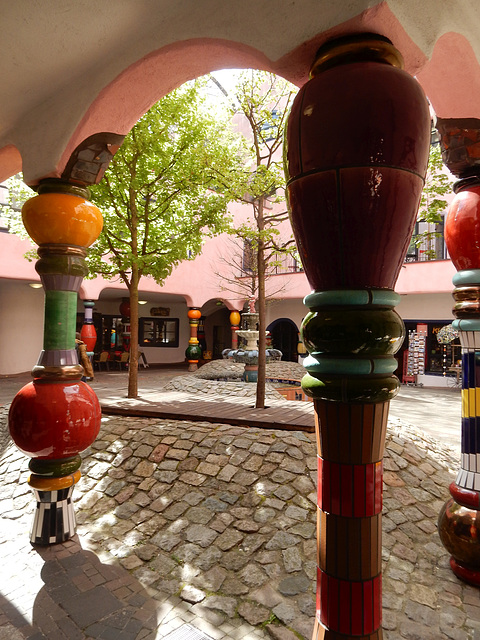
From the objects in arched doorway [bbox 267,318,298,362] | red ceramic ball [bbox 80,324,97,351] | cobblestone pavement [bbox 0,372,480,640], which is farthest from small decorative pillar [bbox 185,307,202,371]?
cobblestone pavement [bbox 0,372,480,640]

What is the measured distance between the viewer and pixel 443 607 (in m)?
2.46

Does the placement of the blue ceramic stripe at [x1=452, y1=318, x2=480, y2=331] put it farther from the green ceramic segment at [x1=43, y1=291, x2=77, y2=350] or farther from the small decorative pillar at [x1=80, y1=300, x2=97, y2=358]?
the small decorative pillar at [x1=80, y1=300, x2=97, y2=358]

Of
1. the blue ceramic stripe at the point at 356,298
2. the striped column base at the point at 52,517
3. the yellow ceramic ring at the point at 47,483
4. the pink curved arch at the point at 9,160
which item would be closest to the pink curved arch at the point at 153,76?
the pink curved arch at the point at 9,160

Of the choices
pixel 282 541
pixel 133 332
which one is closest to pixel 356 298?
pixel 282 541

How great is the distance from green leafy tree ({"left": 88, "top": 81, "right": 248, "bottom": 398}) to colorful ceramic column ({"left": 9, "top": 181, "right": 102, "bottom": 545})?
365 cm

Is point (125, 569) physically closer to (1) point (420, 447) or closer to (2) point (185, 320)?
(1) point (420, 447)

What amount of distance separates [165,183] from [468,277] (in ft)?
18.4

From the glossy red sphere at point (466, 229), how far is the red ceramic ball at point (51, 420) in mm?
2410

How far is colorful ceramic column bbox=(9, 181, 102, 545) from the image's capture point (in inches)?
102

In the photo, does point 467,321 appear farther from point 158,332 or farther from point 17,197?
point 158,332

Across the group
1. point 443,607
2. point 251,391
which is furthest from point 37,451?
point 251,391

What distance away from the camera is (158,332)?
18.9 metres

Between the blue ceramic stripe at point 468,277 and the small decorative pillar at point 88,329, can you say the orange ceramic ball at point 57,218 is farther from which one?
the small decorative pillar at point 88,329

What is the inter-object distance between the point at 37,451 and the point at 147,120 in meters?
5.17
